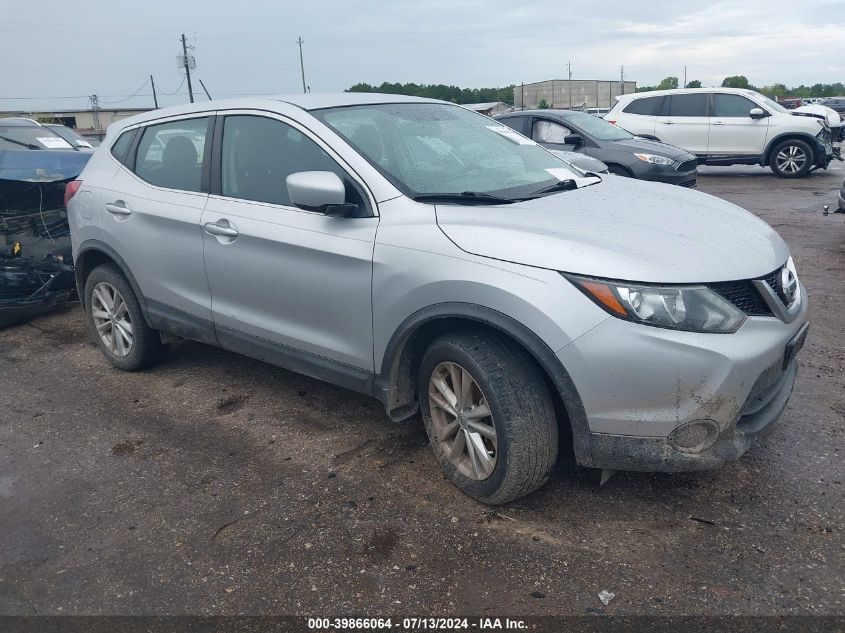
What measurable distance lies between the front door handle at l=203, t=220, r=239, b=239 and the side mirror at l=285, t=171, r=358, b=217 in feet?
2.13

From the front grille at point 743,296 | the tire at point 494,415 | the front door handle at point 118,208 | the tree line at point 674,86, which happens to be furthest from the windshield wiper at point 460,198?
the tree line at point 674,86

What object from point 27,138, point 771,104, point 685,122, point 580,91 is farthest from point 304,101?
point 580,91

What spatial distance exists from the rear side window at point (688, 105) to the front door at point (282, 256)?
42.9 feet

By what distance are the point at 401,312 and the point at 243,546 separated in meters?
1.15

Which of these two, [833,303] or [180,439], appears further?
[833,303]

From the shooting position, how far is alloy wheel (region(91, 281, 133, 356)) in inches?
192

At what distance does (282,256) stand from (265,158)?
600 millimetres

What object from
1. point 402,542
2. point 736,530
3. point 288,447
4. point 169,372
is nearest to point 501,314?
point 402,542

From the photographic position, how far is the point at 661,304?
269 cm

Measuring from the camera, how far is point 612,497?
3.24 meters

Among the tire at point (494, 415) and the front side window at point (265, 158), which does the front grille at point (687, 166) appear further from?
the tire at point (494, 415)

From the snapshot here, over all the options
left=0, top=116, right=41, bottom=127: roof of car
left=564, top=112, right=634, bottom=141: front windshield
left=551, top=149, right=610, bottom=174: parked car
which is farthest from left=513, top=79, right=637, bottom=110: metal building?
left=551, top=149, right=610, bottom=174: parked car

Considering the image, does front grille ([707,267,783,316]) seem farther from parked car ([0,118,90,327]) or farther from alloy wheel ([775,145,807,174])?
alloy wheel ([775,145,807,174])

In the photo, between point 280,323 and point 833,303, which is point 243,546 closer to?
point 280,323
